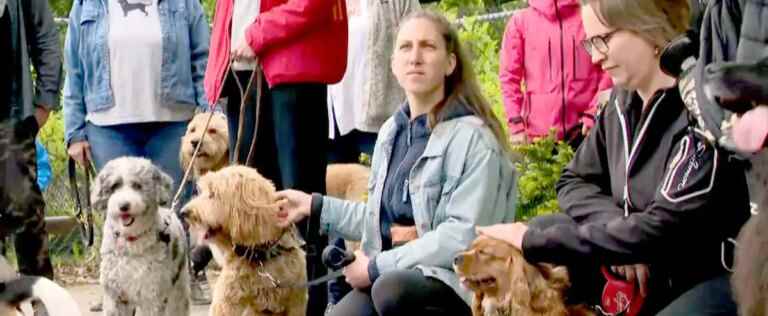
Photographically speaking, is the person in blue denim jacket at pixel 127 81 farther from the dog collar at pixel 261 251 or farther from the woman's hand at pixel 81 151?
the dog collar at pixel 261 251

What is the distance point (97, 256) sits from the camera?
1028 centimetres

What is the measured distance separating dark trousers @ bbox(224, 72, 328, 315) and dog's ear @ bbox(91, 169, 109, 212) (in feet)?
2.82

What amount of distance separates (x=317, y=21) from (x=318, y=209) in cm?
119

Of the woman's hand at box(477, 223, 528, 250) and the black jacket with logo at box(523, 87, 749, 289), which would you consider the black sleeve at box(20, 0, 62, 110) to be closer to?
the woman's hand at box(477, 223, 528, 250)

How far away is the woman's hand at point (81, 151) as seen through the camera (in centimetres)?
813

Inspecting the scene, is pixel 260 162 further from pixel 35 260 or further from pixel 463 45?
pixel 463 45

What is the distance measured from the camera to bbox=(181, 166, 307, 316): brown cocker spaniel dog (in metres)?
6.44

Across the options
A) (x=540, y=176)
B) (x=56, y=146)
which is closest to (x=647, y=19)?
(x=540, y=176)

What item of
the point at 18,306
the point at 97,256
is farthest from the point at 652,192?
the point at 97,256

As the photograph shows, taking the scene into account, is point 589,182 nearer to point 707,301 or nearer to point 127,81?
point 707,301

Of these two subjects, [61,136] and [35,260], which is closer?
[35,260]

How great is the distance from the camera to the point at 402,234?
5621mm

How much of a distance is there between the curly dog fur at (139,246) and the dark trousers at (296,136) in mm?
660

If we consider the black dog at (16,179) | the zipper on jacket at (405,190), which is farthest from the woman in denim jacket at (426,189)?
the black dog at (16,179)
